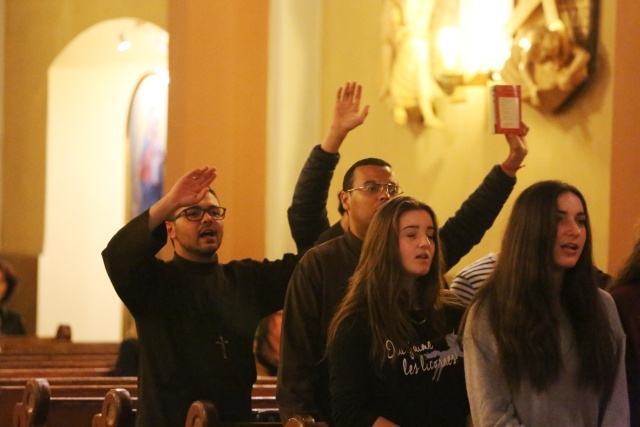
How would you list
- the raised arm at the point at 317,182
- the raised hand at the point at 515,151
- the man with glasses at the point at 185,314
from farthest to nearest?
the raised arm at the point at 317,182 → the raised hand at the point at 515,151 → the man with glasses at the point at 185,314

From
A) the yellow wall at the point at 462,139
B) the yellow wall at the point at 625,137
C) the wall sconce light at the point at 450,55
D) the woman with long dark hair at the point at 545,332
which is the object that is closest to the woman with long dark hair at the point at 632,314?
the woman with long dark hair at the point at 545,332

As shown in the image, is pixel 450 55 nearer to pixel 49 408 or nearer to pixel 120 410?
pixel 49 408

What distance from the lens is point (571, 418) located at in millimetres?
3156

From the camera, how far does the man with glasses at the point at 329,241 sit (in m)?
4.00

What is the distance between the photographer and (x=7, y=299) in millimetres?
10422

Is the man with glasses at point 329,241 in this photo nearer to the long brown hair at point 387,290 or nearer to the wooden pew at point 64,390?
the long brown hair at point 387,290

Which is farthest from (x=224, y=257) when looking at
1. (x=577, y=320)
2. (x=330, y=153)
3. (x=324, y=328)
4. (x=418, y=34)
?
(x=577, y=320)

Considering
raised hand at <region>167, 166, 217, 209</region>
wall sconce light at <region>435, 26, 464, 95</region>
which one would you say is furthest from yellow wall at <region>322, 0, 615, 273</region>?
raised hand at <region>167, 166, 217, 209</region>

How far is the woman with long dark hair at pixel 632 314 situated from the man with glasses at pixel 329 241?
0.93 meters

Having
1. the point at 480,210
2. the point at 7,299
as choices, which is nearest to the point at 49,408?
the point at 480,210

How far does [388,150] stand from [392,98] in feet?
1.37

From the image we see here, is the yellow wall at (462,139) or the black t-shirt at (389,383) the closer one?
the black t-shirt at (389,383)

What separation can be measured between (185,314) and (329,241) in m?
0.70

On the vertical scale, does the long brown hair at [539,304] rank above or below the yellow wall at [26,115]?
below
